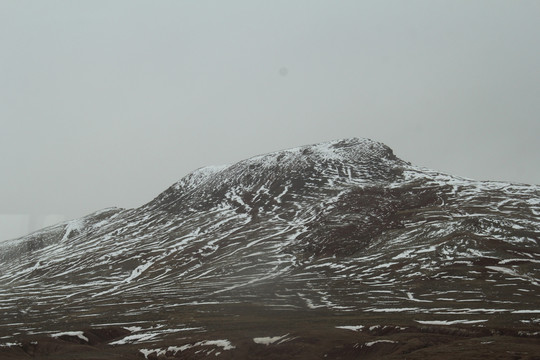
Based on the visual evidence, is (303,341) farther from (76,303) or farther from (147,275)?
(147,275)

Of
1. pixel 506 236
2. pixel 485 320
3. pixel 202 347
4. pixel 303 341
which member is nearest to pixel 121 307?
pixel 202 347

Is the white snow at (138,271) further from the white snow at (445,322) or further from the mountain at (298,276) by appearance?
the white snow at (445,322)

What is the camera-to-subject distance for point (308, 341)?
51.4m


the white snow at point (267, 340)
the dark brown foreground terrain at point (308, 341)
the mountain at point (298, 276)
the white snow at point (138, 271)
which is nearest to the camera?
the dark brown foreground terrain at point (308, 341)

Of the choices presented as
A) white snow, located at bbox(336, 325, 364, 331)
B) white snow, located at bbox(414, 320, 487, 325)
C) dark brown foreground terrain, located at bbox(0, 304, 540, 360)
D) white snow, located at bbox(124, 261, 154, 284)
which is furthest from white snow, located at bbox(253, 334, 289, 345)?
white snow, located at bbox(124, 261, 154, 284)

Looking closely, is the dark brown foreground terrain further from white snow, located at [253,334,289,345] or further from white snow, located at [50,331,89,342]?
white snow, located at [50,331,89,342]

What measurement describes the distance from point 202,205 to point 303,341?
145977 mm

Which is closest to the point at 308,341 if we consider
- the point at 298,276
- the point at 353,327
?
the point at 353,327

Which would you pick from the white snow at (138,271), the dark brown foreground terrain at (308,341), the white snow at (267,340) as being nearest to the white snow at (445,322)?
the dark brown foreground terrain at (308,341)

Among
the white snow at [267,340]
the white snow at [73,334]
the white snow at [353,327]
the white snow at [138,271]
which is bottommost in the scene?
the white snow at [138,271]

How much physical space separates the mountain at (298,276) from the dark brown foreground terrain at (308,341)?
0.22m

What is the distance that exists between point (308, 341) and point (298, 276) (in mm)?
56909

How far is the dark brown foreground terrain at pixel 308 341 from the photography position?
155ft

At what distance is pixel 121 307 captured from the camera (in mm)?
83125
